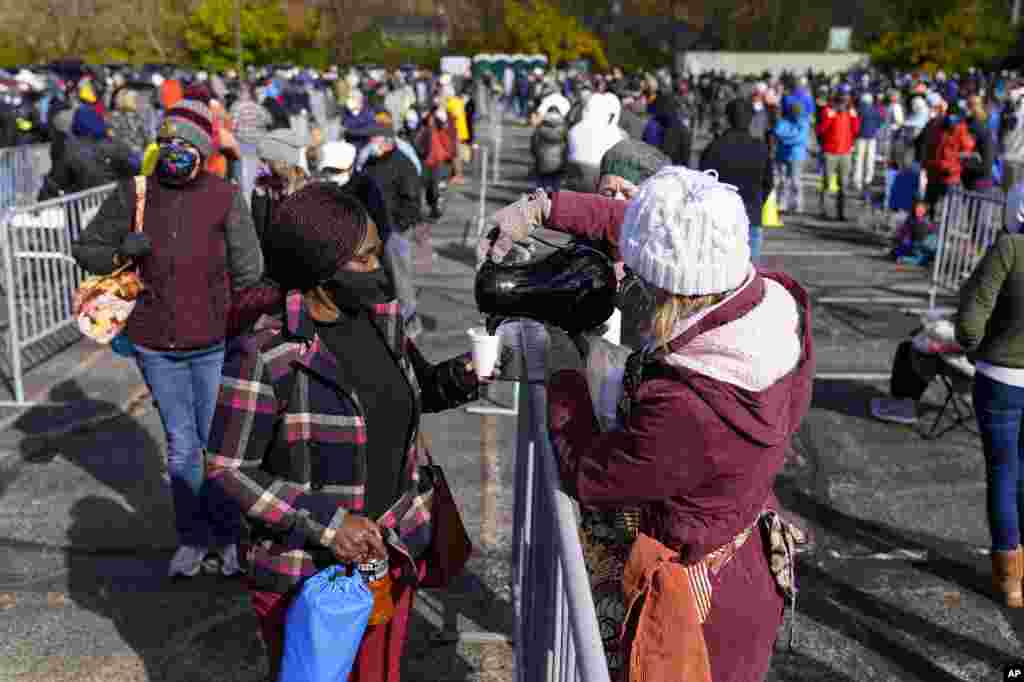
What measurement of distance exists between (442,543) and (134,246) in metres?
2.09

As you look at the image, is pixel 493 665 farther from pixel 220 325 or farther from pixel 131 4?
pixel 131 4

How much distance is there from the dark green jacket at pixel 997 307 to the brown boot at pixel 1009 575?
92 centimetres

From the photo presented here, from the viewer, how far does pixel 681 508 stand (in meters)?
2.11

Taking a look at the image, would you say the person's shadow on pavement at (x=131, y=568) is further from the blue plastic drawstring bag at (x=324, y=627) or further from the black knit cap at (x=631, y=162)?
the black knit cap at (x=631, y=162)

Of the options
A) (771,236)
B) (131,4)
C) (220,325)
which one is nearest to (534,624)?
(220,325)

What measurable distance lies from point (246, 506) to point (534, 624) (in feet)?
2.74

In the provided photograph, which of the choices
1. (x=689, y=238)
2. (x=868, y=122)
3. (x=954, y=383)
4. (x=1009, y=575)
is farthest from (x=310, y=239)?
(x=868, y=122)

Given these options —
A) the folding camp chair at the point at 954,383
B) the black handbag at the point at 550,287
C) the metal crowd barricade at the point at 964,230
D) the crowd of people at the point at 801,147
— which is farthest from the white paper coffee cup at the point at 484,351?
the metal crowd barricade at the point at 964,230

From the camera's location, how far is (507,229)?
2395 mm

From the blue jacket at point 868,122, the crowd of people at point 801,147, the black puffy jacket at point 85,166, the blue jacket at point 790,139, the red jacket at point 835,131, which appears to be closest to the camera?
the crowd of people at point 801,147

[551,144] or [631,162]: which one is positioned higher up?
[631,162]

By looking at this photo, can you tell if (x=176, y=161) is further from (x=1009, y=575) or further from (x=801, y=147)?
(x=801, y=147)

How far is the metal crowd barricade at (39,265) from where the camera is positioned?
7070mm

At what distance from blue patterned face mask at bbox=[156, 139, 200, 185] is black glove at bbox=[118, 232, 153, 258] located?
0.86ft
